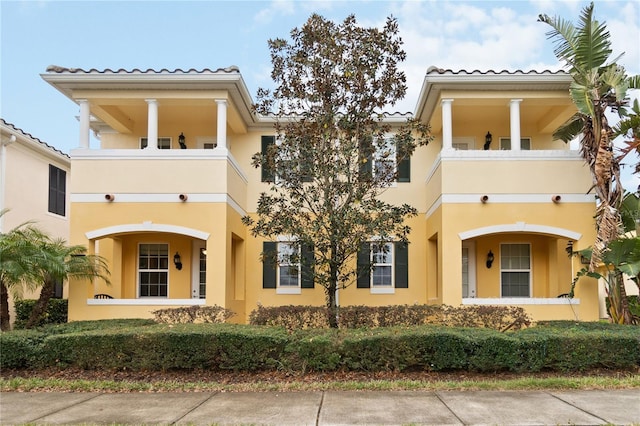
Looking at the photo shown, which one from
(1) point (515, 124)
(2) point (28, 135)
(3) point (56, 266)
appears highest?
(2) point (28, 135)

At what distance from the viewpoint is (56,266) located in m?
11.8

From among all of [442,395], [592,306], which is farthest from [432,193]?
[442,395]

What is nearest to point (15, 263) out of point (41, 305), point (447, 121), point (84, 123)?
point (41, 305)

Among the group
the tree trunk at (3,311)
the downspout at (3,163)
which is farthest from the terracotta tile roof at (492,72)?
the downspout at (3,163)

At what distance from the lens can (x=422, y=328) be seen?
9.48 m

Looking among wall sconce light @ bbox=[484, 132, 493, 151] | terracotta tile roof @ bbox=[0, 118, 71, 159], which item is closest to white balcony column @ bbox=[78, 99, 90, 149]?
terracotta tile roof @ bbox=[0, 118, 71, 159]

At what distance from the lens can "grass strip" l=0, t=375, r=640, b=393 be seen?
26.1 feet

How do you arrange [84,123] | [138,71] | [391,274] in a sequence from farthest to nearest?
[391,274] → [84,123] → [138,71]

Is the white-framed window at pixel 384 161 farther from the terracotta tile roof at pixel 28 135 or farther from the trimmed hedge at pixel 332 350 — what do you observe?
the terracotta tile roof at pixel 28 135

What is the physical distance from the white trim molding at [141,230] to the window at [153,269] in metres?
2.07

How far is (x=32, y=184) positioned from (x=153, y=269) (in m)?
5.19

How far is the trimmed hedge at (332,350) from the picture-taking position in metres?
8.64

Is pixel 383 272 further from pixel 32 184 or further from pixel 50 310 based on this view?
pixel 32 184

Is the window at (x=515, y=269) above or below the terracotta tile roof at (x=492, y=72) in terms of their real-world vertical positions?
below
